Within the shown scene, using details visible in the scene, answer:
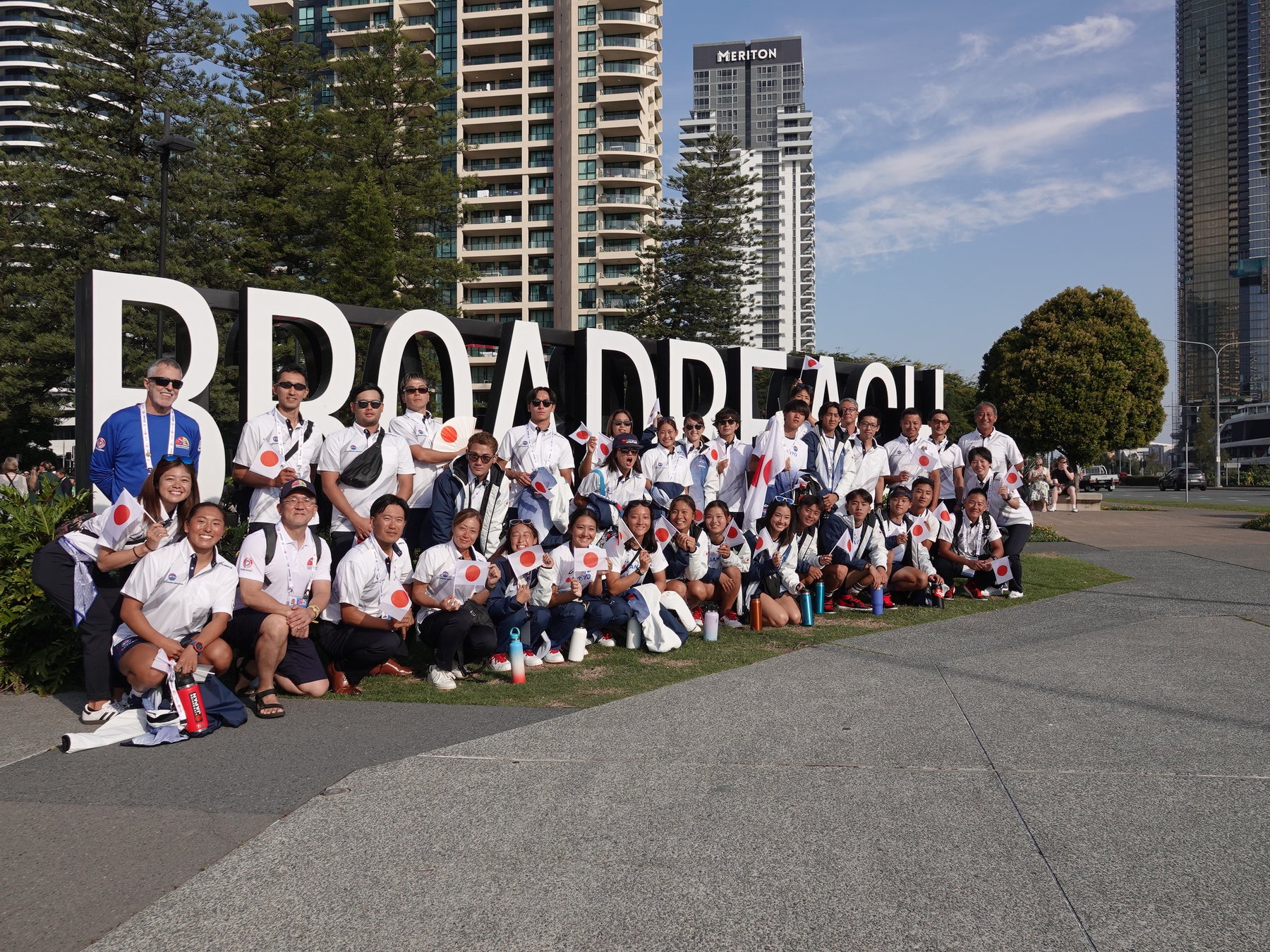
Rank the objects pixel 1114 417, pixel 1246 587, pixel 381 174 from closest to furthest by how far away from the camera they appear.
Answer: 1. pixel 1246 587
2. pixel 1114 417
3. pixel 381 174

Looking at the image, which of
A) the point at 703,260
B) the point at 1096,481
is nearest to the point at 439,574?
the point at 703,260

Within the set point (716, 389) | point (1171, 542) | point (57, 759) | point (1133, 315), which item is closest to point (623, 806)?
point (57, 759)

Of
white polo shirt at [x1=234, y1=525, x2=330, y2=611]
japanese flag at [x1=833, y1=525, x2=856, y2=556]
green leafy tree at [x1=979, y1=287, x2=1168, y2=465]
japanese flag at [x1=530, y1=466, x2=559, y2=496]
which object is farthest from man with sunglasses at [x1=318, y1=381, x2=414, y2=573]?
green leafy tree at [x1=979, y1=287, x2=1168, y2=465]

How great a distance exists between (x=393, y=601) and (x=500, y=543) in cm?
135

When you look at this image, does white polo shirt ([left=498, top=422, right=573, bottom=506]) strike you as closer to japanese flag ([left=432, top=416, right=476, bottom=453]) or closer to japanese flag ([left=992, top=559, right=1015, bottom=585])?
japanese flag ([left=432, top=416, right=476, bottom=453])

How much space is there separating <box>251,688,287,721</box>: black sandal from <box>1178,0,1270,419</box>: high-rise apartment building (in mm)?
173807

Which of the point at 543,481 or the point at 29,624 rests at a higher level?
the point at 543,481

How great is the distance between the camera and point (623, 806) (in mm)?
3783

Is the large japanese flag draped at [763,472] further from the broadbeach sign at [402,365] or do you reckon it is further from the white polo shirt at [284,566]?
the white polo shirt at [284,566]

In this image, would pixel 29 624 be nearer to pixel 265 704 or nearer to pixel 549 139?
pixel 265 704

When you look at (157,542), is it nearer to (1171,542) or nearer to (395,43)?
(1171,542)

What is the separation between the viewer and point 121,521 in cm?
520

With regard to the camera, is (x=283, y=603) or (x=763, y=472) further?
(x=763, y=472)

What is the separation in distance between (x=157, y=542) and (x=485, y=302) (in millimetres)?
63916
